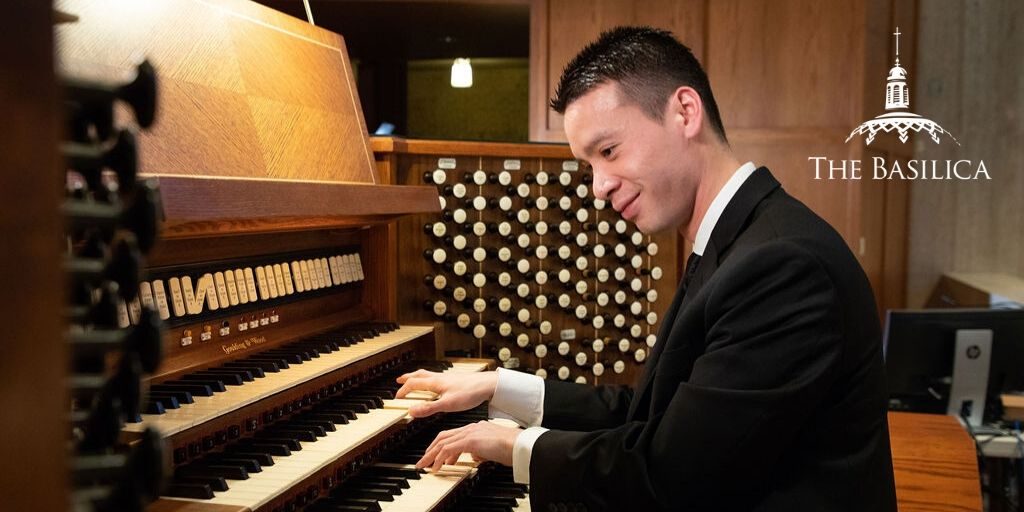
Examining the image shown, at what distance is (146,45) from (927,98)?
7.06 m

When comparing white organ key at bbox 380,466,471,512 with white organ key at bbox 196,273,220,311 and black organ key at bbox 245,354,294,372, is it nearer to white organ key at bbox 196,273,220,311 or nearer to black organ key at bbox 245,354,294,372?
black organ key at bbox 245,354,294,372

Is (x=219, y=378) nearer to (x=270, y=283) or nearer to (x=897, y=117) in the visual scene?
(x=270, y=283)

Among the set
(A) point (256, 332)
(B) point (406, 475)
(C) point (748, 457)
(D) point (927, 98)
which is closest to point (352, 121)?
(A) point (256, 332)

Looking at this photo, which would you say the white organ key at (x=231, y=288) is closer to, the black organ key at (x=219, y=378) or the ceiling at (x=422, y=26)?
the black organ key at (x=219, y=378)

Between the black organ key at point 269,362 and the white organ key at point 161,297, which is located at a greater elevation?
the white organ key at point 161,297

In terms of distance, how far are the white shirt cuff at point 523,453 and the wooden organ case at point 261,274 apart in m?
0.23

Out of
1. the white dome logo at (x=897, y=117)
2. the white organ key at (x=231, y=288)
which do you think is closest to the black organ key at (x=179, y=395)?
the white organ key at (x=231, y=288)

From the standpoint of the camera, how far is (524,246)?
3.91 meters

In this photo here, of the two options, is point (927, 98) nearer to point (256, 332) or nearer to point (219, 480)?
point (256, 332)

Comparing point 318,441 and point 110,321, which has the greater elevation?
point 110,321

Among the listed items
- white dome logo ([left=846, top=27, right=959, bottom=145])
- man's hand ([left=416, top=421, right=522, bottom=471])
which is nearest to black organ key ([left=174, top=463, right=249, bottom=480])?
man's hand ([left=416, top=421, right=522, bottom=471])

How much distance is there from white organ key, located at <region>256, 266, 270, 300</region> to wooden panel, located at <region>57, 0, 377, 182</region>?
0.27 metres

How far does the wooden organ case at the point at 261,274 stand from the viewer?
6.19ft

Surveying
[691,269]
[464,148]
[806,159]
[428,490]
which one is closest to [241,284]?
[428,490]
